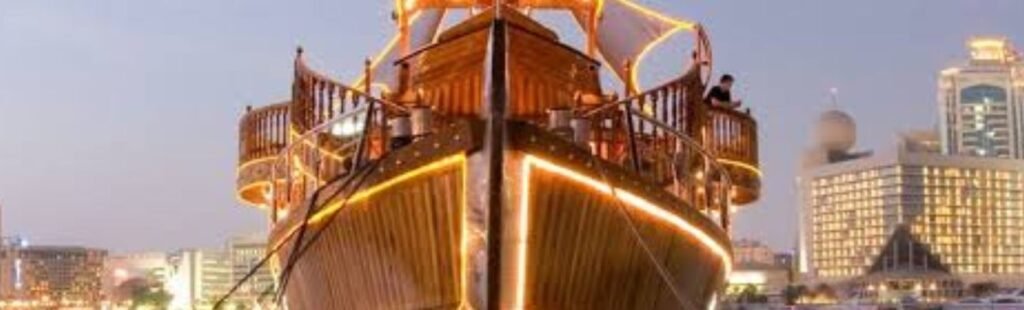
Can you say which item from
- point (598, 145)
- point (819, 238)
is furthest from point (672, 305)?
point (819, 238)

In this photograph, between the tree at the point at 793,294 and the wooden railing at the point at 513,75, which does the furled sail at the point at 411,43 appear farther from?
the tree at the point at 793,294

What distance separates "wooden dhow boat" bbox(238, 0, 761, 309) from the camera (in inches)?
337

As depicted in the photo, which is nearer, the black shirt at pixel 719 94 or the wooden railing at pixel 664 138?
the wooden railing at pixel 664 138

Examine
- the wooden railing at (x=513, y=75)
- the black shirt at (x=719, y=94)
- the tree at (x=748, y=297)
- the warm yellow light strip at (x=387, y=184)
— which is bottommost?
the tree at (x=748, y=297)

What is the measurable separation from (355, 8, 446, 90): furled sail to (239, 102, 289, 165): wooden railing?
139cm

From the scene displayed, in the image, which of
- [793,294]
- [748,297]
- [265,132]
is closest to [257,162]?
[265,132]

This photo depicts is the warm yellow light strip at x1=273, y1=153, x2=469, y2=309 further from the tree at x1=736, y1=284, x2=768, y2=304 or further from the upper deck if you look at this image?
the tree at x1=736, y1=284, x2=768, y2=304

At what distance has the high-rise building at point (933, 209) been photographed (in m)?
140

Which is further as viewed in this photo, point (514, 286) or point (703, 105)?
point (703, 105)

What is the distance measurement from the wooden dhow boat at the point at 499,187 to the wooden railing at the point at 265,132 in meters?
0.96

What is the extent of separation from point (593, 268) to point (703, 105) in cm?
315

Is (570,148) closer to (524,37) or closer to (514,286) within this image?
(514,286)

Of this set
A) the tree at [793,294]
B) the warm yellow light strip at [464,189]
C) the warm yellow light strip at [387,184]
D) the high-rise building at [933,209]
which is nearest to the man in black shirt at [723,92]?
the warm yellow light strip at [387,184]

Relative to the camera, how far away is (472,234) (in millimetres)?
8555
